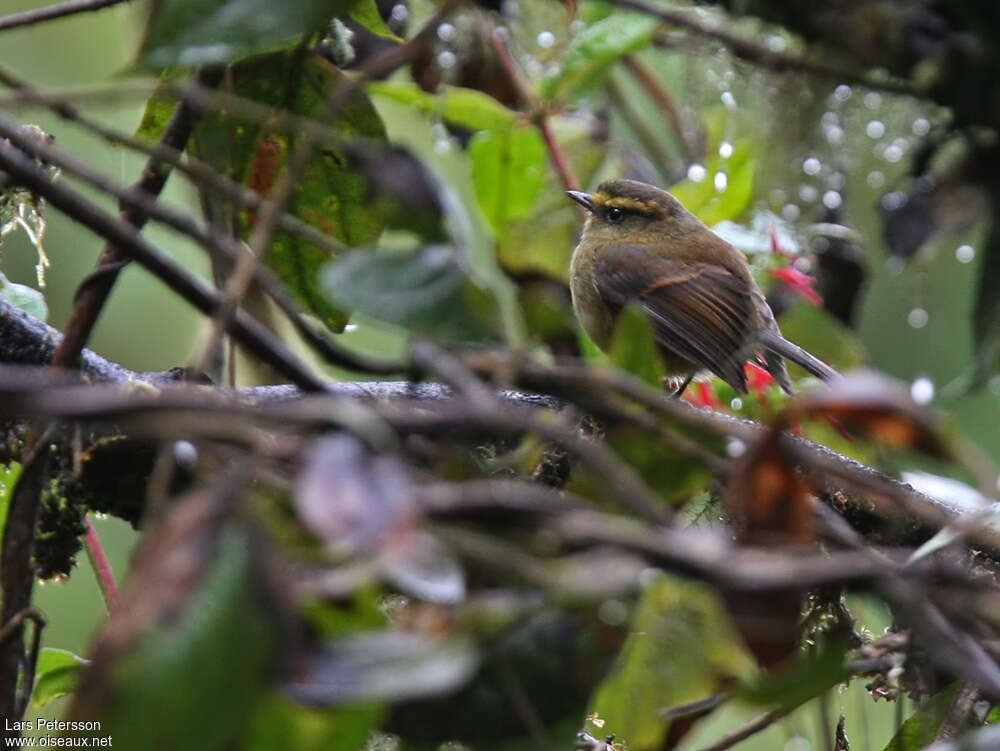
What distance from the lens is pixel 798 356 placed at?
10.9 feet

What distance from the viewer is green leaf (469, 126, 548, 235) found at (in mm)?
2746

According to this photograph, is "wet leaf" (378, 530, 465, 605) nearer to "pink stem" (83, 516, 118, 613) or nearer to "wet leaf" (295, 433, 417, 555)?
"wet leaf" (295, 433, 417, 555)

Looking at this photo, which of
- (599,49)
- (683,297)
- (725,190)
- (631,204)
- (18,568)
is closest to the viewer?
(18,568)

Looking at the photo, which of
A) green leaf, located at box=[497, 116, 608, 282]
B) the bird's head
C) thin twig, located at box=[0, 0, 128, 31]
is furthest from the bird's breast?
thin twig, located at box=[0, 0, 128, 31]

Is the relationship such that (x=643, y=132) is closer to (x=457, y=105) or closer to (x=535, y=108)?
(x=535, y=108)

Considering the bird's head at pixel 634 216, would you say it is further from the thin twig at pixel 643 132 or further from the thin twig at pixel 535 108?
the thin twig at pixel 535 108

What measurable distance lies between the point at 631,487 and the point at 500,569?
11 cm

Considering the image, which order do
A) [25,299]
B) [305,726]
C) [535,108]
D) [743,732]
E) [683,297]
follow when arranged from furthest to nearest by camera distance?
[683,297], [535,108], [25,299], [743,732], [305,726]

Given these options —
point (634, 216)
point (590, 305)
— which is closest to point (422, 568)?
point (590, 305)

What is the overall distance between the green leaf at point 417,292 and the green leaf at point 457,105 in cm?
161

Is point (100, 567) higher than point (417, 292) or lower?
lower

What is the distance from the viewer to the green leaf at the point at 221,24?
0.98 metres

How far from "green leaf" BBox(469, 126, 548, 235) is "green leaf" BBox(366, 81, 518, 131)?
47mm

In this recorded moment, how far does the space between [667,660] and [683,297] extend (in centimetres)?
289
